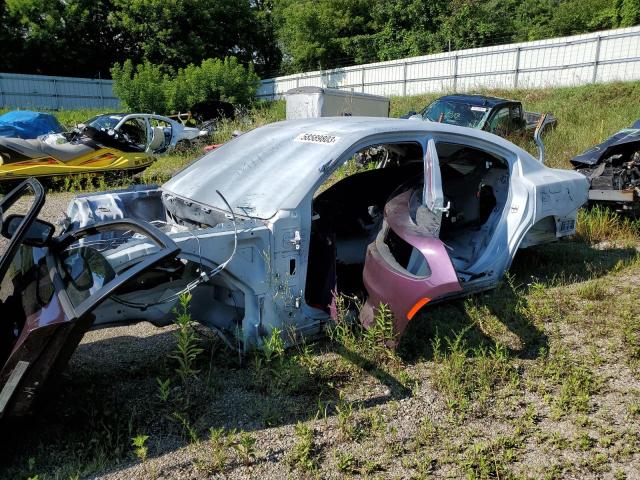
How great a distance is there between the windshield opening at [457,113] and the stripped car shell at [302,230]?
6.05m

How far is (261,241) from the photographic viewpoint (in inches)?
133

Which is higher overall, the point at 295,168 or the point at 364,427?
the point at 295,168

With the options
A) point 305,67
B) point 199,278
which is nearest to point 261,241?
point 199,278

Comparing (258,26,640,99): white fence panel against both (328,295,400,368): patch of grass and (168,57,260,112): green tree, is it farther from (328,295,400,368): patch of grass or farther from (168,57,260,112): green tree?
(328,295,400,368): patch of grass

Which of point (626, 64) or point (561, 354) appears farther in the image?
point (626, 64)

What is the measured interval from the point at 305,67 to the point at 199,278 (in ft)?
107

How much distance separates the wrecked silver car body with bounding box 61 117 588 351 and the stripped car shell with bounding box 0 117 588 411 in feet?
0.03

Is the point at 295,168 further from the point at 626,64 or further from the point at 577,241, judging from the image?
the point at 626,64

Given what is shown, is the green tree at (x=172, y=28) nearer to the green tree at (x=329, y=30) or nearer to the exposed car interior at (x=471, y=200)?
the green tree at (x=329, y=30)

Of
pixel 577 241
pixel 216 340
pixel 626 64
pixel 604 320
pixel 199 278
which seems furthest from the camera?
pixel 626 64

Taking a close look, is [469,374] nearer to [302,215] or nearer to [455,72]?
[302,215]

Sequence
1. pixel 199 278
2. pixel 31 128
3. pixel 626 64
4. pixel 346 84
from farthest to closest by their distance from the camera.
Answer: pixel 346 84 < pixel 626 64 < pixel 31 128 < pixel 199 278

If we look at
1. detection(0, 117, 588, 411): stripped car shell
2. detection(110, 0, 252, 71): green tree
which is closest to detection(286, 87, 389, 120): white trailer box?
detection(0, 117, 588, 411): stripped car shell

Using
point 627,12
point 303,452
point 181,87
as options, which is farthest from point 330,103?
point 627,12
